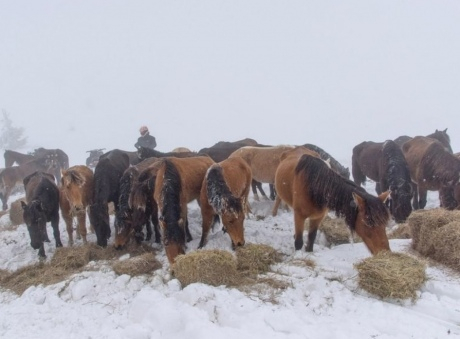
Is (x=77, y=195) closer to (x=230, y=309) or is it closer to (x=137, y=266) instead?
(x=137, y=266)

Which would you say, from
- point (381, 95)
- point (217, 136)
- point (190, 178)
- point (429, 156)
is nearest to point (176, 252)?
point (190, 178)

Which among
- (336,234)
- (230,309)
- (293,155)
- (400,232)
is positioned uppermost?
(293,155)

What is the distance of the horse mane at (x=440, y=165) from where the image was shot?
8.76 metres

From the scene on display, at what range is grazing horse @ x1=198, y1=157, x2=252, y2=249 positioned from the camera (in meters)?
5.73

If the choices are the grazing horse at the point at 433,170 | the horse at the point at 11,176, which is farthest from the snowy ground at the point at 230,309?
the horse at the point at 11,176

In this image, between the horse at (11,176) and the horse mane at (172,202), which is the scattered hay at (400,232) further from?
the horse at (11,176)

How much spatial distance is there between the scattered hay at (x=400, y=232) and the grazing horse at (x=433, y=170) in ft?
6.28

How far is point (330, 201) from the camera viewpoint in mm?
5738

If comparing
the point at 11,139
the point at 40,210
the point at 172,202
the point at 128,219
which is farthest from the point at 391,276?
the point at 11,139

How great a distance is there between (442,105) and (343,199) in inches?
2767

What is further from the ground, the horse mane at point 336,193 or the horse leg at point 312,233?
the horse mane at point 336,193

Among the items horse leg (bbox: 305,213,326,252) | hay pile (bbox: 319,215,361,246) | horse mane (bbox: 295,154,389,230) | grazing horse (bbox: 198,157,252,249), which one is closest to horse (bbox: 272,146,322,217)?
grazing horse (bbox: 198,157,252,249)

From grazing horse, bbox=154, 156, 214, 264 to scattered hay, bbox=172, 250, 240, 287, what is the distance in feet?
2.05

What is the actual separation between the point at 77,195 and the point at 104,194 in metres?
0.49
